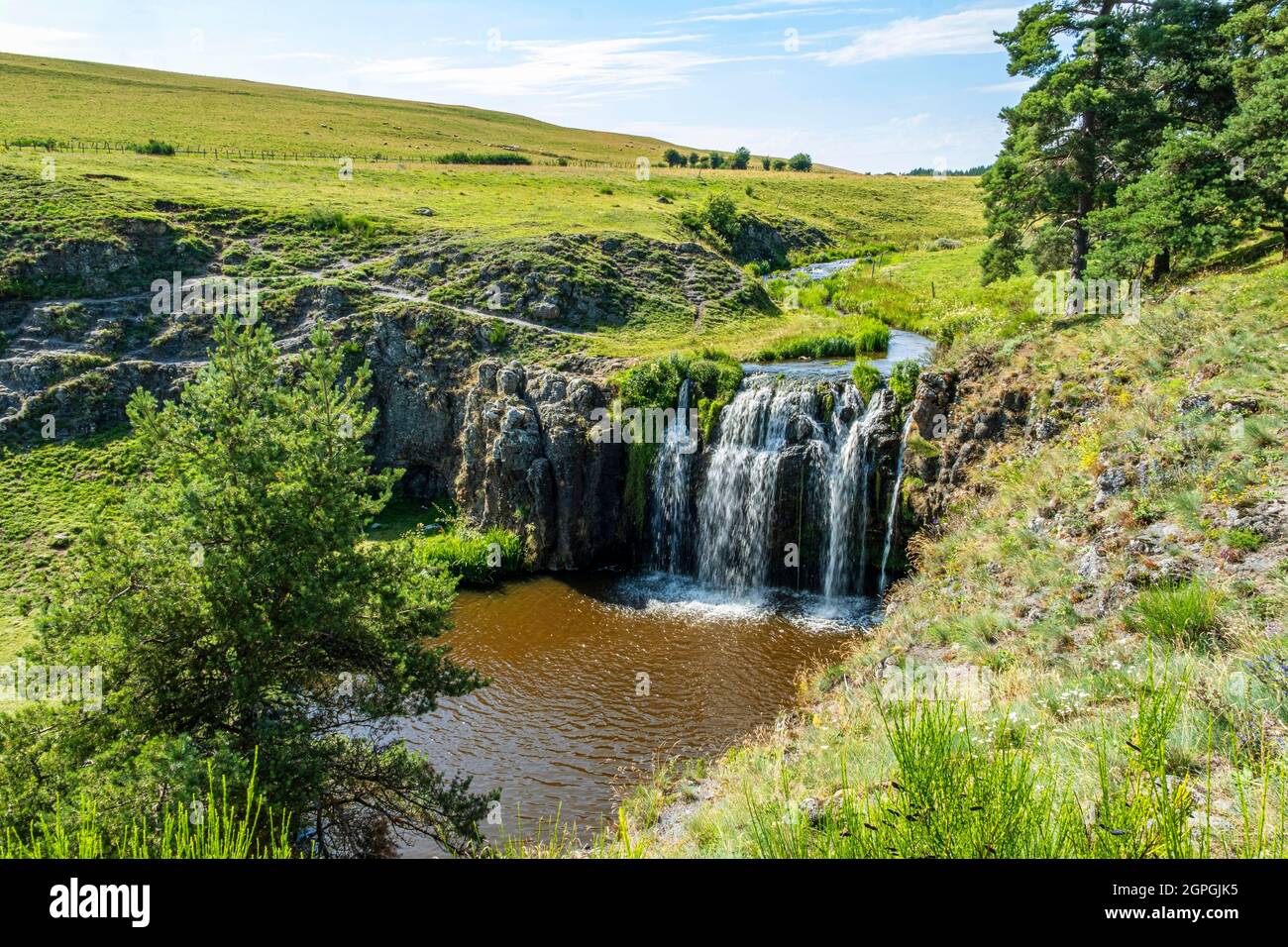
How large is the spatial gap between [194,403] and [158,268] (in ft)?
109

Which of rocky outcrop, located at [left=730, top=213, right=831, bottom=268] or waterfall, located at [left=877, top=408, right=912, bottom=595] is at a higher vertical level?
rocky outcrop, located at [left=730, top=213, right=831, bottom=268]

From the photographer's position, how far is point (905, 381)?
72.1 ft

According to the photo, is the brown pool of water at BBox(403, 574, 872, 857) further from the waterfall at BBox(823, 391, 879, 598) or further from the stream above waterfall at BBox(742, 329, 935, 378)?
the stream above waterfall at BBox(742, 329, 935, 378)

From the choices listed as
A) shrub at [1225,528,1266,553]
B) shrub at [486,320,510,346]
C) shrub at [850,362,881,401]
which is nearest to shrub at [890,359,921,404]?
shrub at [850,362,881,401]

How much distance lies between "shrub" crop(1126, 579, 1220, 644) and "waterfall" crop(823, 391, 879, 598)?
40.7 ft

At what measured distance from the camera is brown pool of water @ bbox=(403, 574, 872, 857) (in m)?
14.4

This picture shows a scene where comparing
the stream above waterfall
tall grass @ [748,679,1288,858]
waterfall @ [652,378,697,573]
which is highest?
the stream above waterfall

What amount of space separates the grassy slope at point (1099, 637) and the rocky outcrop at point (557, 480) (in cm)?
1085

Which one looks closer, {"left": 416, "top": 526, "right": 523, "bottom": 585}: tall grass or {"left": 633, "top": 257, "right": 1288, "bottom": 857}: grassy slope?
{"left": 633, "top": 257, "right": 1288, "bottom": 857}: grassy slope

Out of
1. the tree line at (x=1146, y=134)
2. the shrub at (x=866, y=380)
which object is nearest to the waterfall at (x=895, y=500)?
the shrub at (x=866, y=380)

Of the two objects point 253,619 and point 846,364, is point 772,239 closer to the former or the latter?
point 846,364

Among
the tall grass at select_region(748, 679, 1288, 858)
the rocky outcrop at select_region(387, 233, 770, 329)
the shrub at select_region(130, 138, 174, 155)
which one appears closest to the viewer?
the tall grass at select_region(748, 679, 1288, 858)

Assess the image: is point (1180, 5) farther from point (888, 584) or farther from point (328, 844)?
point (328, 844)

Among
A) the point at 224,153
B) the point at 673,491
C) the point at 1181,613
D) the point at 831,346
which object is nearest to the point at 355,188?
the point at 224,153
